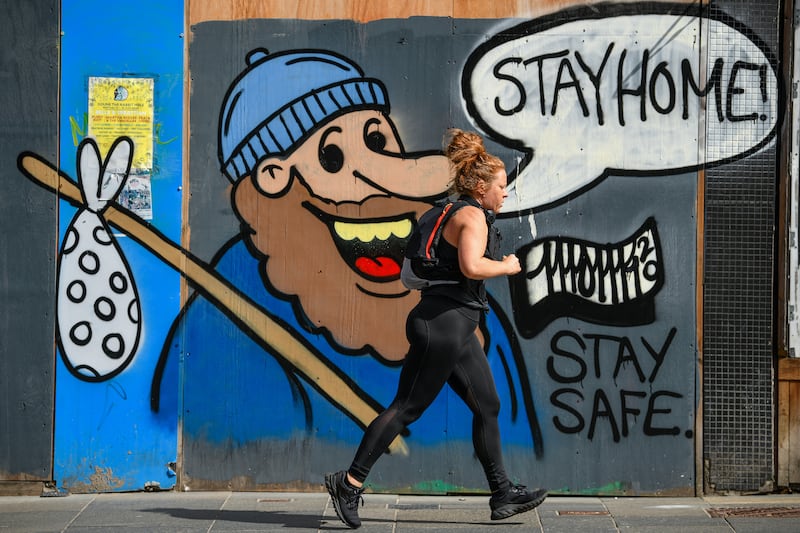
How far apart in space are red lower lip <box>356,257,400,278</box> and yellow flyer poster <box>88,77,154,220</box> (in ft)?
3.98

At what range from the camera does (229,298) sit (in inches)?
252

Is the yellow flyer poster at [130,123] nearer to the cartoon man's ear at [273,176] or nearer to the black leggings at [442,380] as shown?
the cartoon man's ear at [273,176]

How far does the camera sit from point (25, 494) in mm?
6434

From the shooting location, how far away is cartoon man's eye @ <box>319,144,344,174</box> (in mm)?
6375

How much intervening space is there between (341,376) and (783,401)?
8.03ft

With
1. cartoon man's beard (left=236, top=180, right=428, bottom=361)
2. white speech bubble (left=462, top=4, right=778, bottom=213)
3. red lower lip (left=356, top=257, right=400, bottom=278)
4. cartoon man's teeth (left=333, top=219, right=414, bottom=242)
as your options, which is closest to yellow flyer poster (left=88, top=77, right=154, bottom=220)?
cartoon man's beard (left=236, top=180, right=428, bottom=361)

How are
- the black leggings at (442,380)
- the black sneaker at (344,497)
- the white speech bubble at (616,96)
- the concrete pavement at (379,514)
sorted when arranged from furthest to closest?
the white speech bubble at (616,96), the concrete pavement at (379,514), the black sneaker at (344,497), the black leggings at (442,380)

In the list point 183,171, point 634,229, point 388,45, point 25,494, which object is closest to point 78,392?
point 25,494

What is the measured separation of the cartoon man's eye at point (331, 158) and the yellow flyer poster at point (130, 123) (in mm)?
962

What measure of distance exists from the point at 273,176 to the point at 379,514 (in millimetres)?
1942

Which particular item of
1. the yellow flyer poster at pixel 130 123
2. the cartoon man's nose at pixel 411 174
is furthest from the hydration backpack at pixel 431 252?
the yellow flyer poster at pixel 130 123

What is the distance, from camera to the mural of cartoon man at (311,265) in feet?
20.9

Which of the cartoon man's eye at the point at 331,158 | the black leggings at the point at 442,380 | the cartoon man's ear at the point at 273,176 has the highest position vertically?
the cartoon man's eye at the point at 331,158

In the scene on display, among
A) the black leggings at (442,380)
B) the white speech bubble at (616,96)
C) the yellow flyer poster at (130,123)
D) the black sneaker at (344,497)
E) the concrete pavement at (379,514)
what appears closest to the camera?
the black leggings at (442,380)
